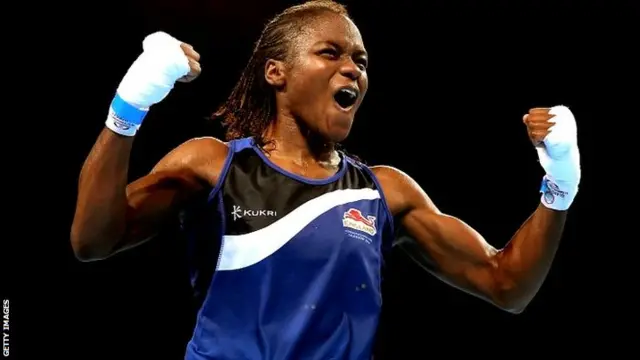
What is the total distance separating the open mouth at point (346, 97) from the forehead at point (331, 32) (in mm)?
115

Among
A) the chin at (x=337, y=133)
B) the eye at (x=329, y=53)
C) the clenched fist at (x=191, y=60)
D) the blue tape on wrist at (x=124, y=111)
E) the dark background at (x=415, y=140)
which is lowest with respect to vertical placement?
the dark background at (x=415, y=140)

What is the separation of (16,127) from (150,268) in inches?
31.6

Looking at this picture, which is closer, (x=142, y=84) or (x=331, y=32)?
(x=142, y=84)

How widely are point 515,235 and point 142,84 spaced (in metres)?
0.90

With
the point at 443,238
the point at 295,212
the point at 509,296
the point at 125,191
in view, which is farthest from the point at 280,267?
the point at 509,296

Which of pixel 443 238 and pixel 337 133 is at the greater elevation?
pixel 337 133

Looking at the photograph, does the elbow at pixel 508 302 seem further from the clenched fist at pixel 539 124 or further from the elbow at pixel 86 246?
the elbow at pixel 86 246

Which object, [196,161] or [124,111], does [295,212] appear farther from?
[124,111]

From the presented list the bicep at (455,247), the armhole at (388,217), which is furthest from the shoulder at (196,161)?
the bicep at (455,247)

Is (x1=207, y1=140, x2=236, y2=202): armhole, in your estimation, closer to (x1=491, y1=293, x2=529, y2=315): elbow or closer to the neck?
the neck

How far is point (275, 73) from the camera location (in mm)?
2104

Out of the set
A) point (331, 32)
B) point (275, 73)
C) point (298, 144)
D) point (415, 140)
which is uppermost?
point (331, 32)

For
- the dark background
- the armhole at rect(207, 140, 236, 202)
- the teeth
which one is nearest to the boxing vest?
the armhole at rect(207, 140, 236, 202)

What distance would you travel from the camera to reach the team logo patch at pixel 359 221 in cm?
187
